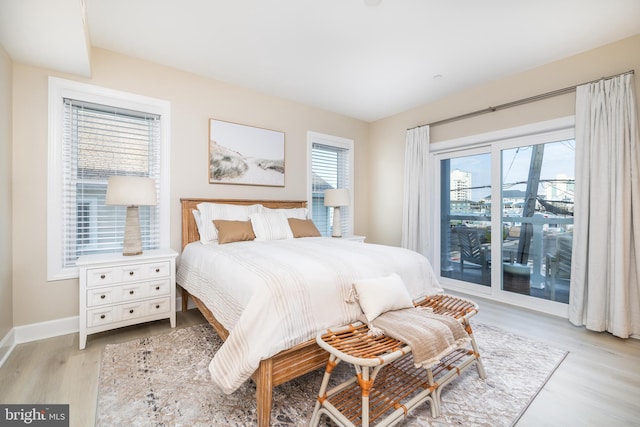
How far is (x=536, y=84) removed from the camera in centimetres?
308

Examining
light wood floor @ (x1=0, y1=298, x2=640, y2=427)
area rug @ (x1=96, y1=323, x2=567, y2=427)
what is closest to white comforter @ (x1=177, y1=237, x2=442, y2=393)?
area rug @ (x1=96, y1=323, x2=567, y2=427)

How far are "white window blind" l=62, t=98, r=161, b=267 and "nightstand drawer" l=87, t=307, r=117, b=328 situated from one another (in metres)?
0.69

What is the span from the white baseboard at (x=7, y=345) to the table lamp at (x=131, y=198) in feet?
Result: 3.13

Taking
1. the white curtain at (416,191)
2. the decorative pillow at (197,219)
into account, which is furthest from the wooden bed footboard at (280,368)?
the white curtain at (416,191)

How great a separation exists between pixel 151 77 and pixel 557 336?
4.65 meters

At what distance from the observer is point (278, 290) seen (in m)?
1.50

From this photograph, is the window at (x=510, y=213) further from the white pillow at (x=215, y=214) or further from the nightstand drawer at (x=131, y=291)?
the nightstand drawer at (x=131, y=291)

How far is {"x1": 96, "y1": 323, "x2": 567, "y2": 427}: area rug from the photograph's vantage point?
4.97 feet

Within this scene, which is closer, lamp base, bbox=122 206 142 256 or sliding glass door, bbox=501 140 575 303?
lamp base, bbox=122 206 142 256

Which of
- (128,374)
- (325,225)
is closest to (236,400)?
(128,374)

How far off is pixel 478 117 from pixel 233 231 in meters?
3.29

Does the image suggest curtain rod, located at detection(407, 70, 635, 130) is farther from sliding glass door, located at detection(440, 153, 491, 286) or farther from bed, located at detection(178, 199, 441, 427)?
bed, located at detection(178, 199, 441, 427)

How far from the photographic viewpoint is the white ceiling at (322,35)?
2.11 m

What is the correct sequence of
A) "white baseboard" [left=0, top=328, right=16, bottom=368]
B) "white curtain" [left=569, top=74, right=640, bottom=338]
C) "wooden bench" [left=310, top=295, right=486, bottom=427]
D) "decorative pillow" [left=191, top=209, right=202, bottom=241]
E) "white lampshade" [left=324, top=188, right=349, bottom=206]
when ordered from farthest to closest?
"white lampshade" [left=324, top=188, right=349, bottom=206] < "decorative pillow" [left=191, top=209, right=202, bottom=241] < "white curtain" [left=569, top=74, right=640, bottom=338] < "white baseboard" [left=0, top=328, right=16, bottom=368] < "wooden bench" [left=310, top=295, right=486, bottom=427]
